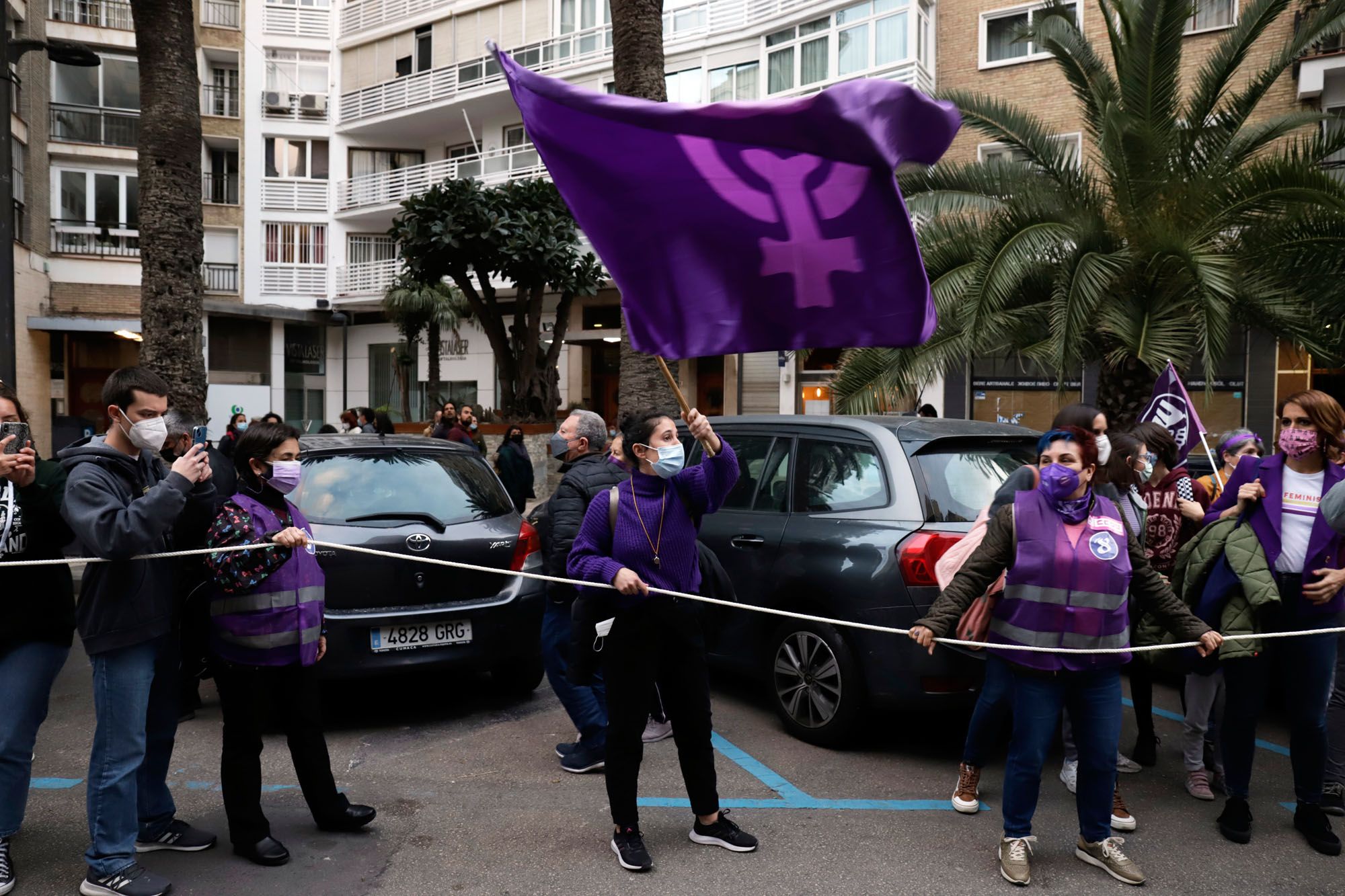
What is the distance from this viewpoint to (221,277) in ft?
113

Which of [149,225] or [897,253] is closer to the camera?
[897,253]

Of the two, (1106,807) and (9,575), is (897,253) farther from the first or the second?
(9,575)

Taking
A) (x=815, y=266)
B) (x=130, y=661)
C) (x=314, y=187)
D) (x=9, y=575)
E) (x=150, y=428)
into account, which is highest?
(x=314, y=187)

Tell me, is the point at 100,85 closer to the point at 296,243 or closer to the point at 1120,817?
the point at 296,243

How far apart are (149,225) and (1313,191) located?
35.1 feet

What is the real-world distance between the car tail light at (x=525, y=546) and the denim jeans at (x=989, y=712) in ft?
8.45

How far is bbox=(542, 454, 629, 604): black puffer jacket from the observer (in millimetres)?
5129

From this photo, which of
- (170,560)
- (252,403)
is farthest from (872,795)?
(252,403)

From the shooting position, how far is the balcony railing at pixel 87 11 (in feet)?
101

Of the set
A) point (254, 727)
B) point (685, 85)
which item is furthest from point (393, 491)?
point (685, 85)

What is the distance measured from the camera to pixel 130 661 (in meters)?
3.88

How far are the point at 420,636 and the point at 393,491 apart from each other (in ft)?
2.83

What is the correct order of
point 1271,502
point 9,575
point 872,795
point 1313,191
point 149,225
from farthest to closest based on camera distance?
point 149,225
point 1313,191
point 872,795
point 1271,502
point 9,575

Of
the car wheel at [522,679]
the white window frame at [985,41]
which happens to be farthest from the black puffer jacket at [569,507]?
the white window frame at [985,41]
